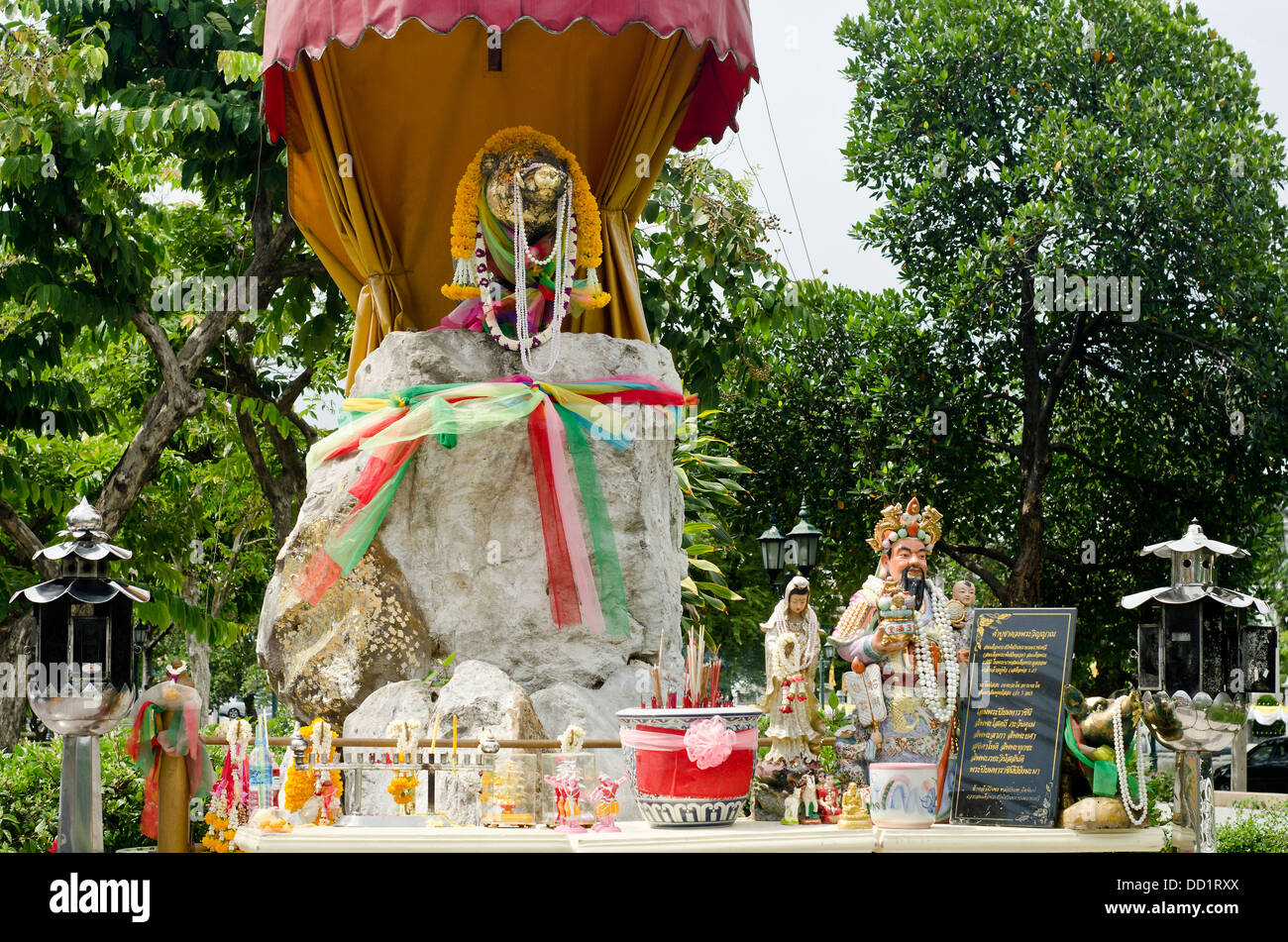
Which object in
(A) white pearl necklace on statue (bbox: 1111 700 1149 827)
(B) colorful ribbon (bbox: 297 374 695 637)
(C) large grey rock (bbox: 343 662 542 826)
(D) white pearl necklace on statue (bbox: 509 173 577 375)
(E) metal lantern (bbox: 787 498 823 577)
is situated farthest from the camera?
(E) metal lantern (bbox: 787 498 823 577)

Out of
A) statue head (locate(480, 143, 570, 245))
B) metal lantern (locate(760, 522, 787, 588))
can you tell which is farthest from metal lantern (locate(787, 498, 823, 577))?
statue head (locate(480, 143, 570, 245))

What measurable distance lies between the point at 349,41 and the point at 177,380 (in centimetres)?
636

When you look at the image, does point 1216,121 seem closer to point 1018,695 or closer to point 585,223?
point 585,223

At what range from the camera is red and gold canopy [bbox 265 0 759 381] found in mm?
8086

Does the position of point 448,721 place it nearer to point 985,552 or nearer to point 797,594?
point 797,594

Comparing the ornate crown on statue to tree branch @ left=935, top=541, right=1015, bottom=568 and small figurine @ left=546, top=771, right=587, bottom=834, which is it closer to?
small figurine @ left=546, top=771, right=587, bottom=834

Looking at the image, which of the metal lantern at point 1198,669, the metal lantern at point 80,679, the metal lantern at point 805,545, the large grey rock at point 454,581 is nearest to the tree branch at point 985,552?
the metal lantern at point 805,545

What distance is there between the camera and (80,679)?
16.7 feet

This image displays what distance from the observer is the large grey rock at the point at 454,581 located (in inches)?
283

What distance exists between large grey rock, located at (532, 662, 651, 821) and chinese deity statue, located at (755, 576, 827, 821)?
1314 millimetres

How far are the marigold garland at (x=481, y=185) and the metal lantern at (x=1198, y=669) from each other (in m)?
3.72
